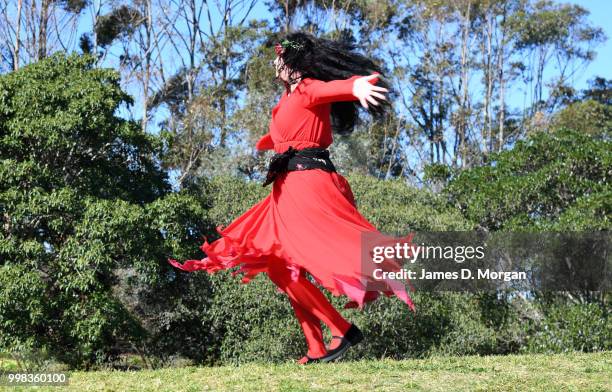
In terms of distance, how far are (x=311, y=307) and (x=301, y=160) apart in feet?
2.67

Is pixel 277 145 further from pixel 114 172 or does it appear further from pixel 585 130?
pixel 585 130

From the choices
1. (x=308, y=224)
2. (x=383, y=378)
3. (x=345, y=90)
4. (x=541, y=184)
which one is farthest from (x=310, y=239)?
(x=541, y=184)

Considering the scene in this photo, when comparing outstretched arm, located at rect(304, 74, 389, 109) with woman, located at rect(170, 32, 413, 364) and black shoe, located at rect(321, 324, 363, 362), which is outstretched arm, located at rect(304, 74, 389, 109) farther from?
black shoe, located at rect(321, 324, 363, 362)

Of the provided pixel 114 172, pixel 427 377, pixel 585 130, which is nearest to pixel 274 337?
pixel 114 172

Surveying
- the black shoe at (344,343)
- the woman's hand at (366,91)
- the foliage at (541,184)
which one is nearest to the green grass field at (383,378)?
the black shoe at (344,343)

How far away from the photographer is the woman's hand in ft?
13.7

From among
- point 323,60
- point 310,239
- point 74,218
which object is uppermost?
point 323,60

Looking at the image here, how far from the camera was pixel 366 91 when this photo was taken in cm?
421

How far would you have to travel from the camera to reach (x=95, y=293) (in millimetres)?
8945

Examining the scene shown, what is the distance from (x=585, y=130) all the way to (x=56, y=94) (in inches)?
598

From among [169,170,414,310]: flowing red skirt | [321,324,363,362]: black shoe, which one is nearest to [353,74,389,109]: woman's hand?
[169,170,414,310]: flowing red skirt

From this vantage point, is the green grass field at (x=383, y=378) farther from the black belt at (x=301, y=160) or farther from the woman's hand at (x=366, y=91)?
the woman's hand at (x=366, y=91)

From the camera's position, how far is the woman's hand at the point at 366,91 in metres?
4.18

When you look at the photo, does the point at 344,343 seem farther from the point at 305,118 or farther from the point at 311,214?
the point at 305,118
